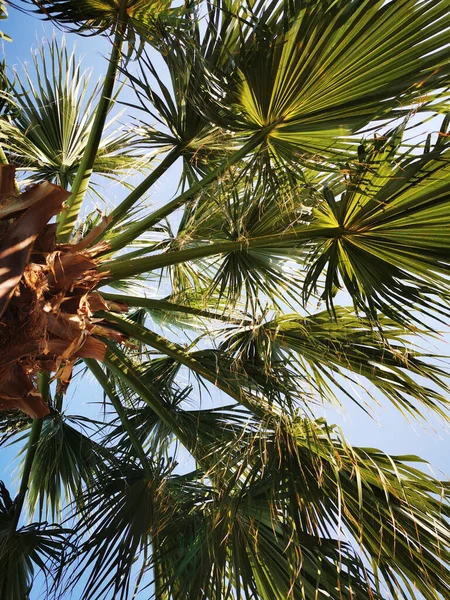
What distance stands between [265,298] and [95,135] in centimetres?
138

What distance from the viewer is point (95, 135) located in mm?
2496

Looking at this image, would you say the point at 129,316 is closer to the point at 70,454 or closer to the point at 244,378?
the point at 70,454

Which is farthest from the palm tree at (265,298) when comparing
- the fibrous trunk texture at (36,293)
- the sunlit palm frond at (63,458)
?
the sunlit palm frond at (63,458)

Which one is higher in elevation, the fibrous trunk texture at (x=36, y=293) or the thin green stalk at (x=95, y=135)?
the thin green stalk at (x=95, y=135)

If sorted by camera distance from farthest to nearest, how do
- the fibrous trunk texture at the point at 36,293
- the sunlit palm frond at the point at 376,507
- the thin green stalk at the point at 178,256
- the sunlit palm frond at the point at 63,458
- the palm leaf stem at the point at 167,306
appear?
the sunlit palm frond at the point at 63,458 → the palm leaf stem at the point at 167,306 → the thin green stalk at the point at 178,256 → the sunlit palm frond at the point at 376,507 → the fibrous trunk texture at the point at 36,293

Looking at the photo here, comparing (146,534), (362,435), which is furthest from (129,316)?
(362,435)

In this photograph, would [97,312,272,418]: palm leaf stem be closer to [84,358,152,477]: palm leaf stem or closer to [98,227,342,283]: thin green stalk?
[84,358,152,477]: palm leaf stem

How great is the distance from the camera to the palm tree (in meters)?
1.79

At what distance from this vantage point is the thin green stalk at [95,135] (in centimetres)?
242

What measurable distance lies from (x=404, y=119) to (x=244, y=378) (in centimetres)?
143

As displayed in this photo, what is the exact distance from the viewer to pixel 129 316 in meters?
4.35

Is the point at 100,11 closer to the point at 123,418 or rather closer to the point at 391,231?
the point at 391,231

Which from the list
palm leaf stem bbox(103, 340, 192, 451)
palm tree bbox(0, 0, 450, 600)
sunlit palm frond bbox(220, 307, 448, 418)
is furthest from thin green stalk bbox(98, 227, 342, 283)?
palm leaf stem bbox(103, 340, 192, 451)

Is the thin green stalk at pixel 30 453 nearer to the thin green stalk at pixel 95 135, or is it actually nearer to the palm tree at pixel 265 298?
the palm tree at pixel 265 298
